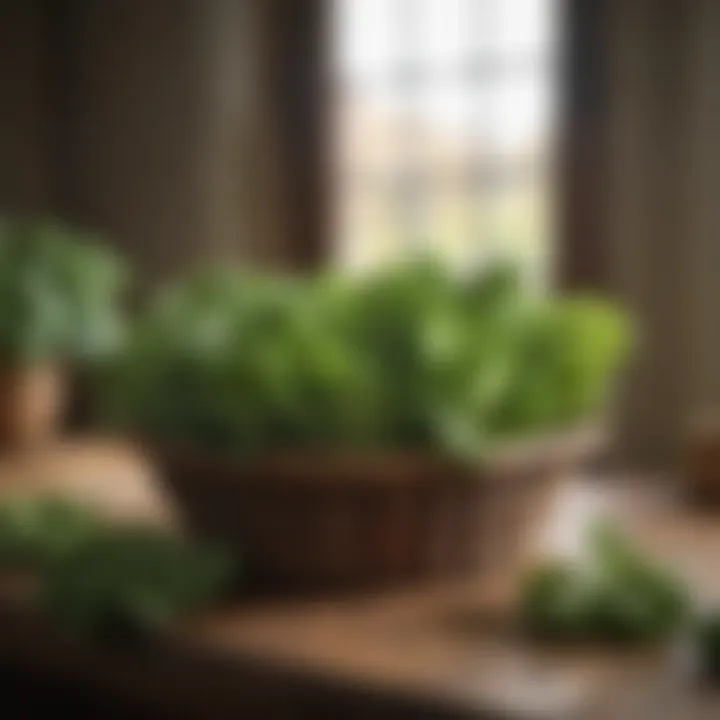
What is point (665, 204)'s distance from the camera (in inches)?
70.3

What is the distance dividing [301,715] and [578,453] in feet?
0.92

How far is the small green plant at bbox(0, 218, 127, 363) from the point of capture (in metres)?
1.49

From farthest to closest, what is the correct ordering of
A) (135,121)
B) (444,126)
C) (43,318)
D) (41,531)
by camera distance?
(135,121) < (444,126) < (43,318) < (41,531)

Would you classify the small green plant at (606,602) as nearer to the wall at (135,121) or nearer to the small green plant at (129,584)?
the small green plant at (129,584)

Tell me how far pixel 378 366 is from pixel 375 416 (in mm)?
32

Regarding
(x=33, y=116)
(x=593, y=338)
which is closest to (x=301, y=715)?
(x=593, y=338)

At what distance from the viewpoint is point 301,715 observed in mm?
804

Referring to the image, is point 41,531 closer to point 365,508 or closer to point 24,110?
point 365,508

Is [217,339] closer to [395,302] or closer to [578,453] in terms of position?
[395,302]

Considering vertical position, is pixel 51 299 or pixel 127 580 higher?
pixel 51 299

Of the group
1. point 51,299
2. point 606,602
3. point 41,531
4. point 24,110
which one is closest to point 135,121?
point 24,110

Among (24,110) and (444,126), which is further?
(24,110)

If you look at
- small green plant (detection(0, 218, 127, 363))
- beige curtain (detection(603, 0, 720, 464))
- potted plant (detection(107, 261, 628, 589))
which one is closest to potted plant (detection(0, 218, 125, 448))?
small green plant (detection(0, 218, 127, 363))

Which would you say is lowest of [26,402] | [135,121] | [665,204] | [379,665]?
[379,665]
